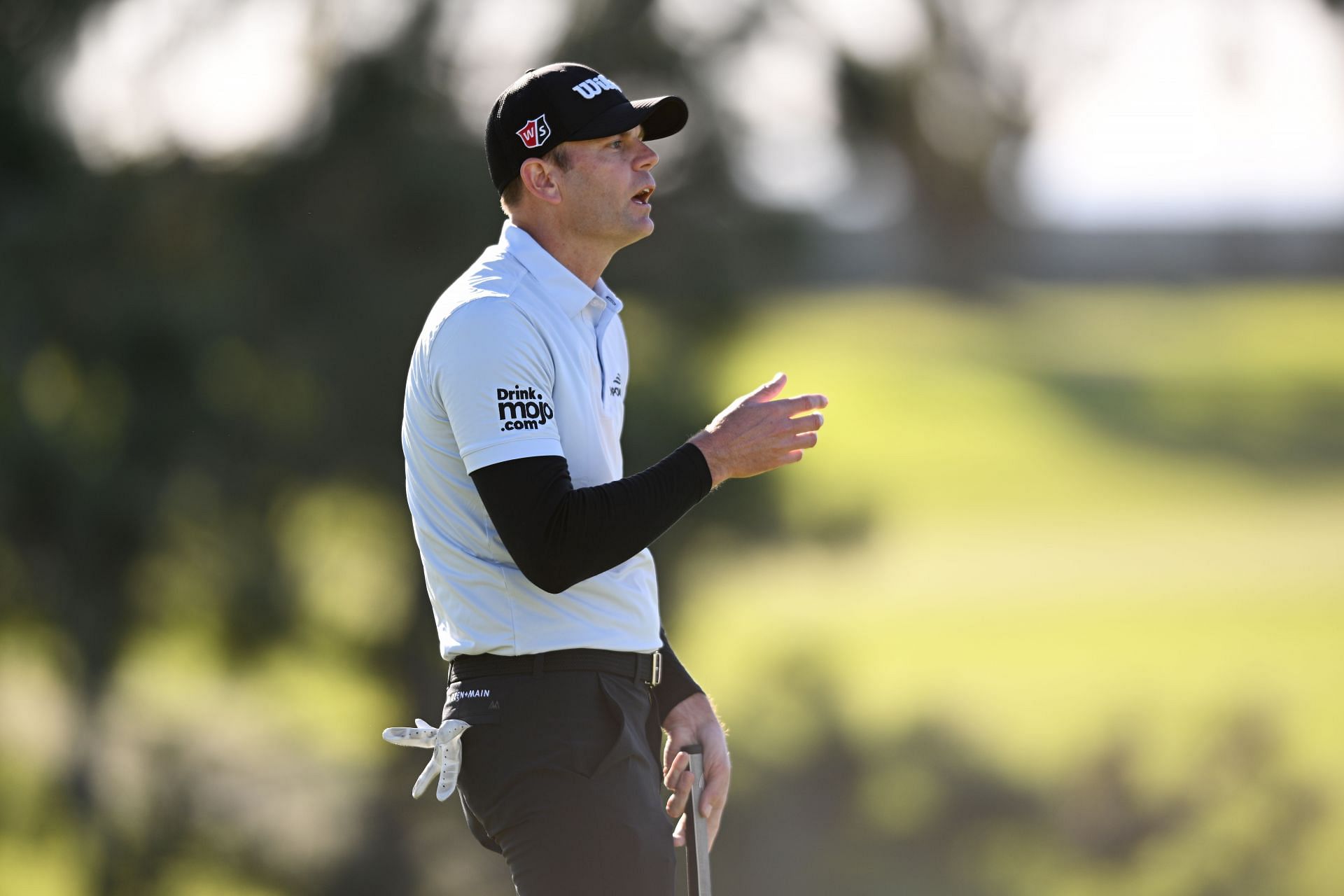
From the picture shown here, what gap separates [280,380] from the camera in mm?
9016

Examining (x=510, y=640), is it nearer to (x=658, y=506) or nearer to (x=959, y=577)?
(x=658, y=506)

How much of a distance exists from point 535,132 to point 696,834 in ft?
3.89

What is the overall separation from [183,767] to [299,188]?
336 cm

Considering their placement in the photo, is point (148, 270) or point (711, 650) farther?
point (711, 650)

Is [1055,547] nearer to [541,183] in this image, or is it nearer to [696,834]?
[696,834]

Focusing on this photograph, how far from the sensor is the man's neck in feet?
8.91

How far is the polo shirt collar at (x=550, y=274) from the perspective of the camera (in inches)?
103

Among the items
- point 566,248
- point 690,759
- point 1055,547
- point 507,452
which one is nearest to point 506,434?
point 507,452

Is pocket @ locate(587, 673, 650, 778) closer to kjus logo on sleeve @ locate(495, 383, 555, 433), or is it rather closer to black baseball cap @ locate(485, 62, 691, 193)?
kjus logo on sleeve @ locate(495, 383, 555, 433)

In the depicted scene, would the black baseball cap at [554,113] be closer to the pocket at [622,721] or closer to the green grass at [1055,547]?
the pocket at [622,721]

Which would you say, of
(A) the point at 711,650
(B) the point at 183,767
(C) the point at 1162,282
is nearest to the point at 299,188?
(B) the point at 183,767

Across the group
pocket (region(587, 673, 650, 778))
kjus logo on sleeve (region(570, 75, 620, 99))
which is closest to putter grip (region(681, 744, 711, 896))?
pocket (region(587, 673, 650, 778))

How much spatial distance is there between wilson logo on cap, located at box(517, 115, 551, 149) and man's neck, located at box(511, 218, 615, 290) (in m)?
0.13

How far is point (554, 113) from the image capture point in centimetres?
266
